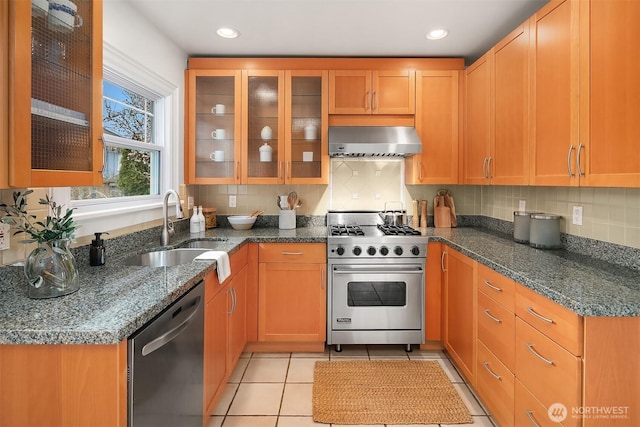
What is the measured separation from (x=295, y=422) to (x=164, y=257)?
4.25ft

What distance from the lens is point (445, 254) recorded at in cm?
288

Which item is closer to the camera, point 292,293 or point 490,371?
point 490,371

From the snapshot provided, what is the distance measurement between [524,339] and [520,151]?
123cm

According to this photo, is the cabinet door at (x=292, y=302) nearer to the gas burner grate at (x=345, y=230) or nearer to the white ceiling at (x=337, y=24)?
the gas burner grate at (x=345, y=230)

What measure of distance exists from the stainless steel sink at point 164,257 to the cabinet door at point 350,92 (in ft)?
5.59

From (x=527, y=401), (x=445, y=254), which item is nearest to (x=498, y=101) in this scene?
(x=445, y=254)

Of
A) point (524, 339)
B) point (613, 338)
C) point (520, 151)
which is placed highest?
point (520, 151)

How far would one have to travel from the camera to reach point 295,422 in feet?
6.95

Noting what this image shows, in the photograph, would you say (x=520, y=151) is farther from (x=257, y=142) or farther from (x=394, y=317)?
(x=257, y=142)

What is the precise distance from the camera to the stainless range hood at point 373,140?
310 centimetres

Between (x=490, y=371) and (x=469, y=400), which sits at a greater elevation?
(x=490, y=371)

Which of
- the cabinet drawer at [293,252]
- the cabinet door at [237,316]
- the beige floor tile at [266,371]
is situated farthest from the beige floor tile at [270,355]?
the cabinet drawer at [293,252]

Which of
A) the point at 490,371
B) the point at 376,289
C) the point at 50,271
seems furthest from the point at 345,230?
the point at 50,271

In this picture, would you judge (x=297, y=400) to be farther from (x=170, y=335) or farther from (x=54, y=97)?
(x=54, y=97)
